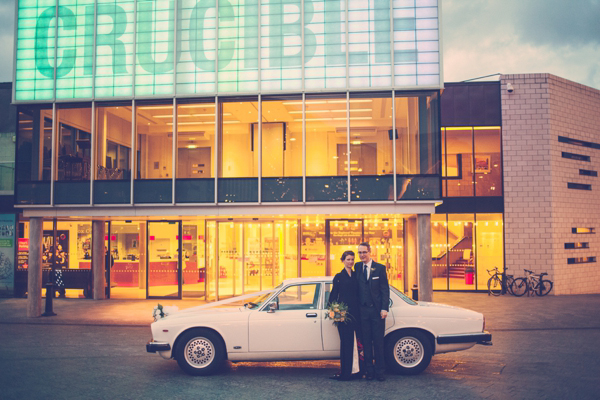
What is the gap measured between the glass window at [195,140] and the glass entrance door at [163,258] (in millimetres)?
3606

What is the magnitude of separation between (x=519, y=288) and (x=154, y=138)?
1425 cm

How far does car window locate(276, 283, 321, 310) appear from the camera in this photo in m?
8.46

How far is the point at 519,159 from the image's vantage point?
20.7 metres

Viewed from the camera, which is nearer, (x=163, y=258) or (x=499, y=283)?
(x=163, y=258)

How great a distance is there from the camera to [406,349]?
8344mm

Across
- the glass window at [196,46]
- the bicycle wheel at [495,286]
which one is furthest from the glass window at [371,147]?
the bicycle wheel at [495,286]

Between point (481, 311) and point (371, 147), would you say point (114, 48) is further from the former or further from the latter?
point (481, 311)

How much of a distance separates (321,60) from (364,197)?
160 inches

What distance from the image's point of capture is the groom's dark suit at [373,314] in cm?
803

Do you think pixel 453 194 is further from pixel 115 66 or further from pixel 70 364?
pixel 70 364

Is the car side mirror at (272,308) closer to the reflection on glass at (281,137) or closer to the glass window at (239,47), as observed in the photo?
the reflection on glass at (281,137)

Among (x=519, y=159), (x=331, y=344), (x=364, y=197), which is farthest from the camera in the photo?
(x=519, y=159)

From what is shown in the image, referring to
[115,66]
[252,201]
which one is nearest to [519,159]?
[252,201]

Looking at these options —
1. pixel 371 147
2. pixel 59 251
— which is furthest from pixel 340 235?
pixel 59 251
